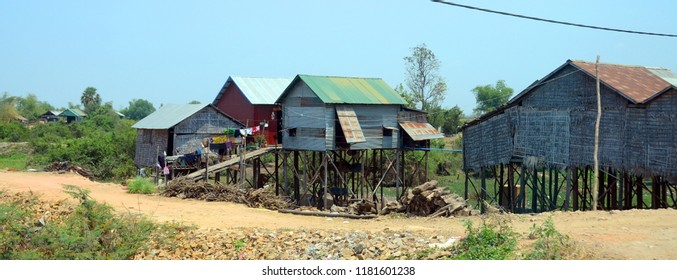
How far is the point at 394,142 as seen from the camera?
29.2m

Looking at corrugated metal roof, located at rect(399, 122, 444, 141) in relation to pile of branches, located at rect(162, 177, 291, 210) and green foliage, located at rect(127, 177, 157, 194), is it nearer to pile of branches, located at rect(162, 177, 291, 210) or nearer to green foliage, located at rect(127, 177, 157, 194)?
pile of branches, located at rect(162, 177, 291, 210)

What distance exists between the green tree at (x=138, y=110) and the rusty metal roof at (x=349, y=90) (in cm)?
9781

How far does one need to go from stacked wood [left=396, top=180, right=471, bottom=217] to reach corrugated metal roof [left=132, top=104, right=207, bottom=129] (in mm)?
12959

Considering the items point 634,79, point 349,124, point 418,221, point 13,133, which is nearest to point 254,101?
point 349,124

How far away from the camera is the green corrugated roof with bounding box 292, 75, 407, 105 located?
2723cm

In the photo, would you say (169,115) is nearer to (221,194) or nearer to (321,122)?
(321,122)

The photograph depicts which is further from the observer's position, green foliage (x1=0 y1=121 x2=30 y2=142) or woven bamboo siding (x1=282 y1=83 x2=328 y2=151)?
green foliage (x1=0 y1=121 x2=30 y2=142)

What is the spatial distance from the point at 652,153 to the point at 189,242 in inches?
506

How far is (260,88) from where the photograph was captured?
34.8m

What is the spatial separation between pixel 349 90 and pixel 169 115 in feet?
32.7

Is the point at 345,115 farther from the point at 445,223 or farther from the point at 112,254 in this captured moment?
the point at 112,254

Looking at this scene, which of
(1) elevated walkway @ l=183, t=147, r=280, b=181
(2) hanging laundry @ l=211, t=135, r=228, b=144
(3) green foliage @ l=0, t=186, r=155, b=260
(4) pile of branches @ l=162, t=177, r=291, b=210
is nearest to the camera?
(3) green foliage @ l=0, t=186, r=155, b=260

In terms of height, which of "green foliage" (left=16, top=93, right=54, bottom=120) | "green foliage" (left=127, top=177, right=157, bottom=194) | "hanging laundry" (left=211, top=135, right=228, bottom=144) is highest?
"green foliage" (left=16, top=93, right=54, bottom=120)

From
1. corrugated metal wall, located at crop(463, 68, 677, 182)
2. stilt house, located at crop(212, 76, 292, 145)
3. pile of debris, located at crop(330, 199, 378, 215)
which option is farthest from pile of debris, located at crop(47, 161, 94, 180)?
corrugated metal wall, located at crop(463, 68, 677, 182)
